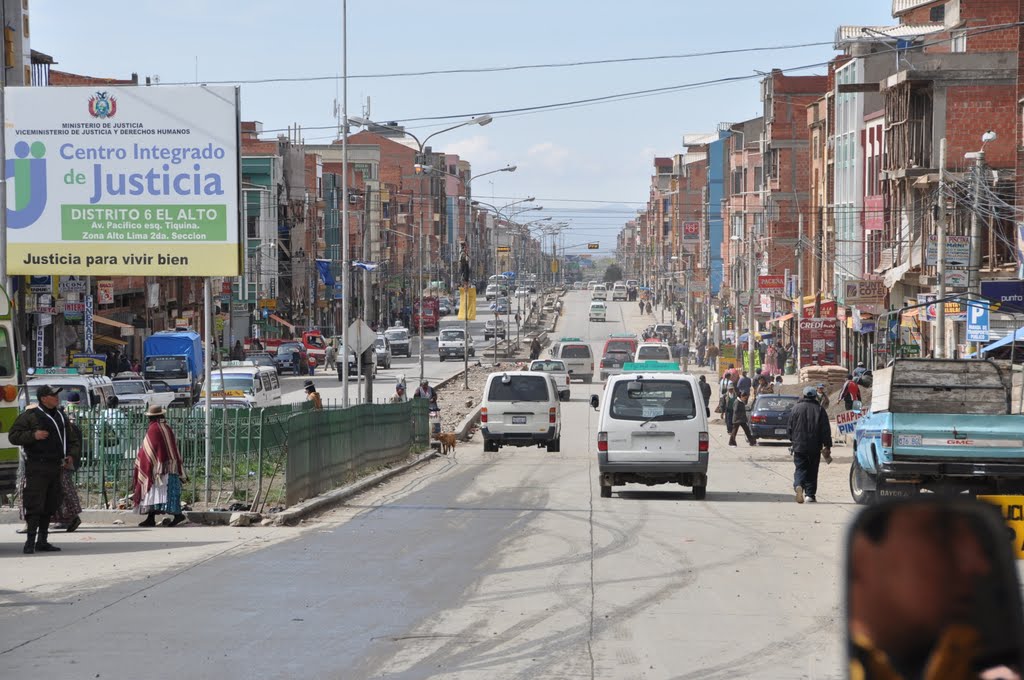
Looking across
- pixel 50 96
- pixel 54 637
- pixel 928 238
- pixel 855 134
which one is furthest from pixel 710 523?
pixel 855 134

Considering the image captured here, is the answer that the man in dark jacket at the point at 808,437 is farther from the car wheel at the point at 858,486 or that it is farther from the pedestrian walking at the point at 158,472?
the pedestrian walking at the point at 158,472

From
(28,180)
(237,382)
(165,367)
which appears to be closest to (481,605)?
(28,180)

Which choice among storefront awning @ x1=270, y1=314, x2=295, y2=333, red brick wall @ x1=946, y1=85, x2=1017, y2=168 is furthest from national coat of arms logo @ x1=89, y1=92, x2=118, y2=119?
storefront awning @ x1=270, y1=314, x2=295, y2=333

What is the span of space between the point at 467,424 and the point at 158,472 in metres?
27.9

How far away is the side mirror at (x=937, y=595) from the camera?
2127mm

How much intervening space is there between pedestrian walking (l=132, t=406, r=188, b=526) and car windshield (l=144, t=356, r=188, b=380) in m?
35.6

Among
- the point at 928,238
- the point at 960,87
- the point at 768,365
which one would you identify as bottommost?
the point at 768,365

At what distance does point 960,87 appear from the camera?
48.9 metres

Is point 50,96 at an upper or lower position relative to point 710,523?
upper

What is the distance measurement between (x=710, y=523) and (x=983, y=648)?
15.6 m

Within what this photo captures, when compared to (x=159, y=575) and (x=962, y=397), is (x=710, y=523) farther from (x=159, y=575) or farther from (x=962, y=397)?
(x=159, y=575)

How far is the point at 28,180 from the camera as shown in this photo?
22438mm

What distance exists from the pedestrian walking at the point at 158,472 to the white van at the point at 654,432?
6529 millimetres

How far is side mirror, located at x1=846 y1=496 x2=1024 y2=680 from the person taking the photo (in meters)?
2.13
